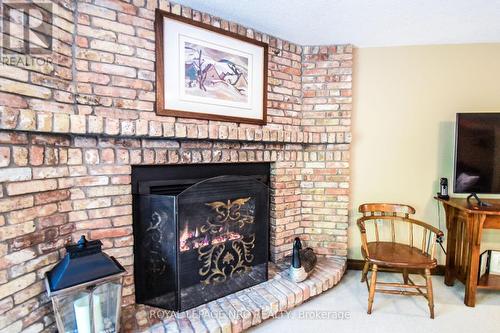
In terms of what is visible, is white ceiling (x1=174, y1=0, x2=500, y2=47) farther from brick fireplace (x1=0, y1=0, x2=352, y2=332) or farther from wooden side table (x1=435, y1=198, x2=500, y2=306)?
wooden side table (x1=435, y1=198, x2=500, y2=306)

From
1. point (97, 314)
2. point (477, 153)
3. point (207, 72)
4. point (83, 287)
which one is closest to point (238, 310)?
point (97, 314)

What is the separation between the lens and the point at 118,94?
1.49m

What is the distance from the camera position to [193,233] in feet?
5.44

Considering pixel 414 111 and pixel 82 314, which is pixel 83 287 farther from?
pixel 414 111

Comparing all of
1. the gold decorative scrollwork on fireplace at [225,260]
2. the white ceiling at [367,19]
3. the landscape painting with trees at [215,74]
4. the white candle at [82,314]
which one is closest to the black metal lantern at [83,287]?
the white candle at [82,314]

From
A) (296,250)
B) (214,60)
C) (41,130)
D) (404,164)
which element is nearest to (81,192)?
(41,130)

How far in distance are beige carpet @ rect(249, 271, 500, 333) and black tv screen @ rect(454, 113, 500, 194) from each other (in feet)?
3.05

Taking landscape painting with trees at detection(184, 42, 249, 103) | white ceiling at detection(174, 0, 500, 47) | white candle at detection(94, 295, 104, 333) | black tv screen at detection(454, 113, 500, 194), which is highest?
white ceiling at detection(174, 0, 500, 47)

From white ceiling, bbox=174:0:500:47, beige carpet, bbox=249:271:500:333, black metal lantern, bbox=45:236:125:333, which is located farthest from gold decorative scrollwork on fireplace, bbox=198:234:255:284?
white ceiling, bbox=174:0:500:47

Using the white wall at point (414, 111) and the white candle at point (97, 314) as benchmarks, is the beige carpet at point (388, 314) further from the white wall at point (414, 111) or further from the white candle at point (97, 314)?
the white candle at point (97, 314)

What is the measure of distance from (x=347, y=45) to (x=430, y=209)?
1802 millimetres

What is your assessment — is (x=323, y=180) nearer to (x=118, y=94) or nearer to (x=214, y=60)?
(x=214, y=60)

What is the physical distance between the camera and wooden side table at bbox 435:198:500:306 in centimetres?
189

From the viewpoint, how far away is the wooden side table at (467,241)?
1.89 metres
